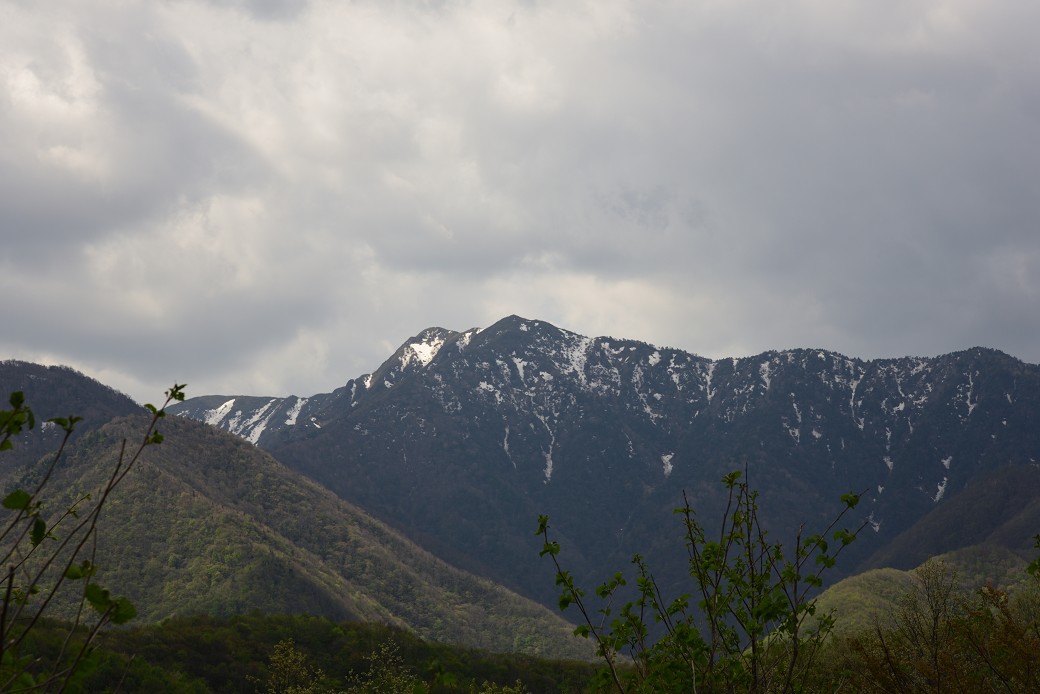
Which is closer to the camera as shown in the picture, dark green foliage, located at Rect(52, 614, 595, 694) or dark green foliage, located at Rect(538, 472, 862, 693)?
dark green foliage, located at Rect(538, 472, 862, 693)

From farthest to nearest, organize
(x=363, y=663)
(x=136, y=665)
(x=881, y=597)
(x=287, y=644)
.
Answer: (x=881, y=597)
(x=363, y=663)
(x=287, y=644)
(x=136, y=665)

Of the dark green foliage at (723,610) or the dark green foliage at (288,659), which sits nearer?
the dark green foliage at (723,610)

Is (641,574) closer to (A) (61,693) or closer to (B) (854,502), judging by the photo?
(B) (854,502)

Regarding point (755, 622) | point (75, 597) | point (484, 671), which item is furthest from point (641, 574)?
point (75, 597)

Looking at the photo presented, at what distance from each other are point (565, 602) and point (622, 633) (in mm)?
1376

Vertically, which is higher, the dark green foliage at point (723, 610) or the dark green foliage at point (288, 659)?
the dark green foliage at point (723, 610)

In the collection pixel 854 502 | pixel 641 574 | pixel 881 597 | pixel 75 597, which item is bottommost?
pixel 75 597

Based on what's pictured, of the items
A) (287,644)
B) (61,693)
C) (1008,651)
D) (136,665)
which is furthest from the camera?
(287,644)

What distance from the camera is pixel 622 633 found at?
12648 millimetres

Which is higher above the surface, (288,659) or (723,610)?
(723,610)

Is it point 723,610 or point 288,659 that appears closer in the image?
point 723,610

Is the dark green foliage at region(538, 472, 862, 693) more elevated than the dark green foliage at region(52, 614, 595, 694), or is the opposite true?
the dark green foliage at region(538, 472, 862, 693)

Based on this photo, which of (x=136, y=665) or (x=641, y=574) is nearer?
(x=641, y=574)

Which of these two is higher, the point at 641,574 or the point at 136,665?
the point at 641,574
